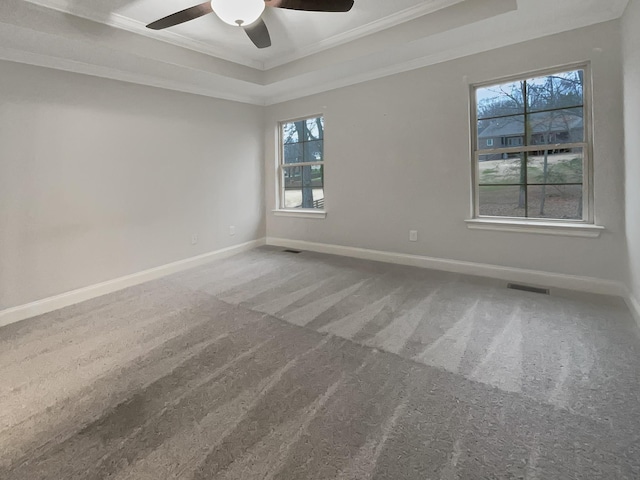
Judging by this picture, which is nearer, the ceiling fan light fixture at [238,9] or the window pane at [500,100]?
the ceiling fan light fixture at [238,9]

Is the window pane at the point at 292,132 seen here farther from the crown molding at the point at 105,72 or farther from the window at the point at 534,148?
the window at the point at 534,148

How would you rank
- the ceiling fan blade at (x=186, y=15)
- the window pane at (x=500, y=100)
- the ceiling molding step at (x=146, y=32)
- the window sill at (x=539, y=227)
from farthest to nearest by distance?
the window pane at (x=500, y=100) < the window sill at (x=539, y=227) < the ceiling molding step at (x=146, y=32) < the ceiling fan blade at (x=186, y=15)

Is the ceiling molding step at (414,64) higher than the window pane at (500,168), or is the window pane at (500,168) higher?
the ceiling molding step at (414,64)

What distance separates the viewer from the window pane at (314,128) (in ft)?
15.6

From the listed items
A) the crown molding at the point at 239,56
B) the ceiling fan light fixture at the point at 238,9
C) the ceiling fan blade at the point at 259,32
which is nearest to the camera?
the ceiling fan light fixture at the point at 238,9

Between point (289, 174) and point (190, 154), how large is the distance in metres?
1.60

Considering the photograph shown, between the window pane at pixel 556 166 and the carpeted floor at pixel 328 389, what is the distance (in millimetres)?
1115

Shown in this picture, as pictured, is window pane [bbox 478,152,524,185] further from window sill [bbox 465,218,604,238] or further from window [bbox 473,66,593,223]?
window sill [bbox 465,218,604,238]

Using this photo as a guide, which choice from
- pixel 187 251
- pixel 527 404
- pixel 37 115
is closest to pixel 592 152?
pixel 527 404

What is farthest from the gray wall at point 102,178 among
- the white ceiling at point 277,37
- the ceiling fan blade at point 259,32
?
the ceiling fan blade at point 259,32

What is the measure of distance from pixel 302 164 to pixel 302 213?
0.76 meters

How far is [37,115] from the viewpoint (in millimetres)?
2883

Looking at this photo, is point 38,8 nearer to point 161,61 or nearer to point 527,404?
point 161,61

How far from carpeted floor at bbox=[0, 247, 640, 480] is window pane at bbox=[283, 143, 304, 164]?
111 inches
